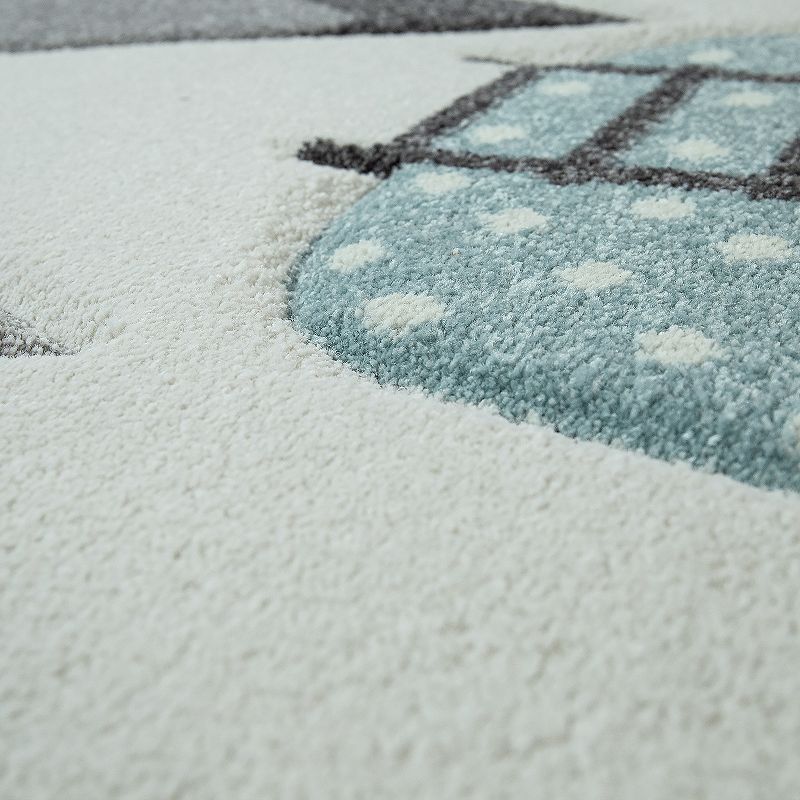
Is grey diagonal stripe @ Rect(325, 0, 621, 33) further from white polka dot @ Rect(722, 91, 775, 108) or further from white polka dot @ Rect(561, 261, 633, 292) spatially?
white polka dot @ Rect(561, 261, 633, 292)

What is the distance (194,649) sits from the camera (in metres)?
0.41

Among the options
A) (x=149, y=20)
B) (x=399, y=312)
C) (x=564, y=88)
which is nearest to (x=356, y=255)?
(x=399, y=312)

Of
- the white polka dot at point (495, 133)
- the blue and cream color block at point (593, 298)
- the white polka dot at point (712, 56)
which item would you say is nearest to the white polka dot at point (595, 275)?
the blue and cream color block at point (593, 298)

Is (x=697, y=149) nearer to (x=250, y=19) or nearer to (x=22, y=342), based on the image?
(x=22, y=342)

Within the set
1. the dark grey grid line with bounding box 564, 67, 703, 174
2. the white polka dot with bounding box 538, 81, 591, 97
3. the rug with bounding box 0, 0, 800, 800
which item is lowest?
the rug with bounding box 0, 0, 800, 800

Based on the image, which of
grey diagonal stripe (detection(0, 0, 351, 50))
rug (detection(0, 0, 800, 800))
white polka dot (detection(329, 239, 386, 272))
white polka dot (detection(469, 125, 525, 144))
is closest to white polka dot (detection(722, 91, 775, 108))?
rug (detection(0, 0, 800, 800))

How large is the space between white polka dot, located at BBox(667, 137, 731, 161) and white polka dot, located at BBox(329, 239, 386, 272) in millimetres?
310

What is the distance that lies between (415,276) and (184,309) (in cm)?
16

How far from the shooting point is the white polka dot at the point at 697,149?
32.1 inches

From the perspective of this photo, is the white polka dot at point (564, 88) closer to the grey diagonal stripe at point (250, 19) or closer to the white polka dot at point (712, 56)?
the white polka dot at point (712, 56)

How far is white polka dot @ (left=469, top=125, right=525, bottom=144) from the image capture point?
0.88 metres

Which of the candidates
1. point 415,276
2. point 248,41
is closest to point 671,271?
point 415,276

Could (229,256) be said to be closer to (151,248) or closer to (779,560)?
(151,248)

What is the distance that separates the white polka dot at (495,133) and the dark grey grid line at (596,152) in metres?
0.03
